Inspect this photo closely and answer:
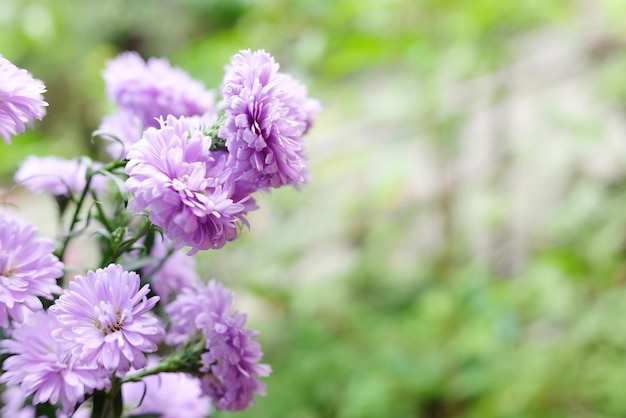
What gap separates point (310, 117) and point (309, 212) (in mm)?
982

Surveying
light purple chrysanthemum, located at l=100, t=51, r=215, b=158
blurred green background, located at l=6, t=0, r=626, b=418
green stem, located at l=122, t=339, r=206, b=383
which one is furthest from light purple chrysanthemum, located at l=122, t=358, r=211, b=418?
blurred green background, located at l=6, t=0, r=626, b=418

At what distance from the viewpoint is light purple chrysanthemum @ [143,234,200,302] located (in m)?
0.46

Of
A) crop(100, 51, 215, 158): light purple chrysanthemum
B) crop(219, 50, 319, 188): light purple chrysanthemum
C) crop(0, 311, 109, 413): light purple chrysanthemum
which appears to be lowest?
crop(0, 311, 109, 413): light purple chrysanthemum

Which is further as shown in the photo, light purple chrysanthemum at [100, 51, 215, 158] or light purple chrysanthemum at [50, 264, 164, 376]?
light purple chrysanthemum at [100, 51, 215, 158]

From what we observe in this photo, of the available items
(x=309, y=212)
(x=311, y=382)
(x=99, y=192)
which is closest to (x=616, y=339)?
(x=311, y=382)

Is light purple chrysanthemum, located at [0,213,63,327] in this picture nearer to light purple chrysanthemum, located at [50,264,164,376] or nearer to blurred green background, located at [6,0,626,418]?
light purple chrysanthemum, located at [50,264,164,376]

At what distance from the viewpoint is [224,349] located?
366 millimetres

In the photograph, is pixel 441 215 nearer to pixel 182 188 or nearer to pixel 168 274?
pixel 168 274

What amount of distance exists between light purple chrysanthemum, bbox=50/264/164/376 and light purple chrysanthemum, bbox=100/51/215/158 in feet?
0.50

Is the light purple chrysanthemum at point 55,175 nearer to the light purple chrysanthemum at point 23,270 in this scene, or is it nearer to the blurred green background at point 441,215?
the light purple chrysanthemum at point 23,270

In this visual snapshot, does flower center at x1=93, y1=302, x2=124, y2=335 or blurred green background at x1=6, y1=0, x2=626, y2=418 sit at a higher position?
blurred green background at x1=6, y1=0, x2=626, y2=418

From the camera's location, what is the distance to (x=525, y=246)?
1622 mm

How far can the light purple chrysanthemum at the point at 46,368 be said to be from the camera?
318 millimetres

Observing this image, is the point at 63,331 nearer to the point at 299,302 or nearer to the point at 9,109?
the point at 9,109
